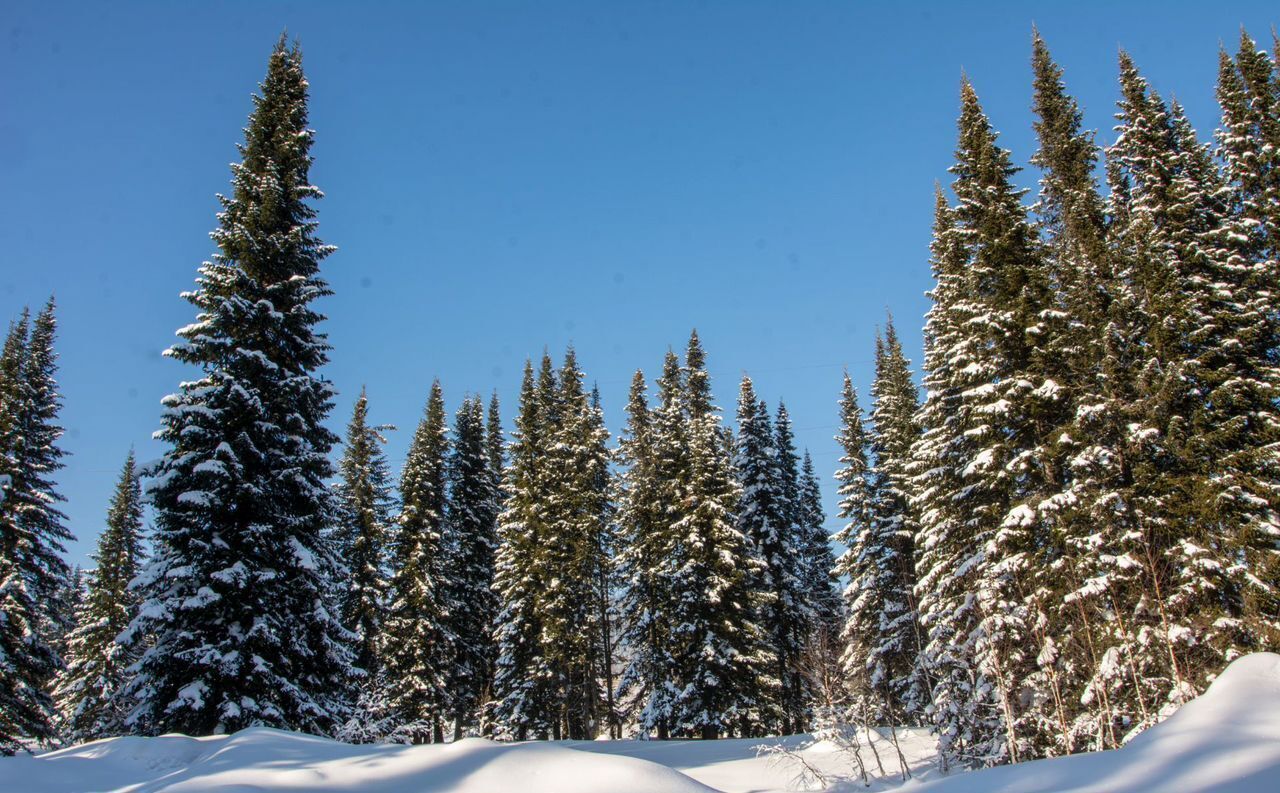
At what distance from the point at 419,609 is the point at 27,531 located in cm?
1412

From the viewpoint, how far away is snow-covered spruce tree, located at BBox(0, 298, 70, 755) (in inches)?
843

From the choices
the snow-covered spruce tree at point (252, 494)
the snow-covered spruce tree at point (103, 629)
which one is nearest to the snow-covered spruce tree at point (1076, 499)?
the snow-covered spruce tree at point (252, 494)

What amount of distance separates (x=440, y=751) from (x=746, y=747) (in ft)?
59.0

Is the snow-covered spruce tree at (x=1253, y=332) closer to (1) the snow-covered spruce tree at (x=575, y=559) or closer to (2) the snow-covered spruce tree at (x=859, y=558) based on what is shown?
(2) the snow-covered spruce tree at (x=859, y=558)

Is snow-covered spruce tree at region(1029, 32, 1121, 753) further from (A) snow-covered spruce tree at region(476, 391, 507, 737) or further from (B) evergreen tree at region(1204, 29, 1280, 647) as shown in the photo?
(A) snow-covered spruce tree at region(476, 391, 507, 737)

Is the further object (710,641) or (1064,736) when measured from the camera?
(710,641)

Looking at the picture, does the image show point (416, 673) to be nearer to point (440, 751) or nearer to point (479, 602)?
point (479, 602)

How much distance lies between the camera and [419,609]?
31.1 meters

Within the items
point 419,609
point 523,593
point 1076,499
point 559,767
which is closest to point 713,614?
point 523,593

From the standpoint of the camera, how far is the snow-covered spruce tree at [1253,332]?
1556 centimetres

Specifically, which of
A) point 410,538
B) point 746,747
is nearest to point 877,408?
point 746,747

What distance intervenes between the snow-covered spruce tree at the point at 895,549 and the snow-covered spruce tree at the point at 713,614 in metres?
5.25

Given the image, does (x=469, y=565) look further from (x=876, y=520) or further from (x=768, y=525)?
(x=876, y=520)

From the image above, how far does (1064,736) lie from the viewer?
15.8 m
